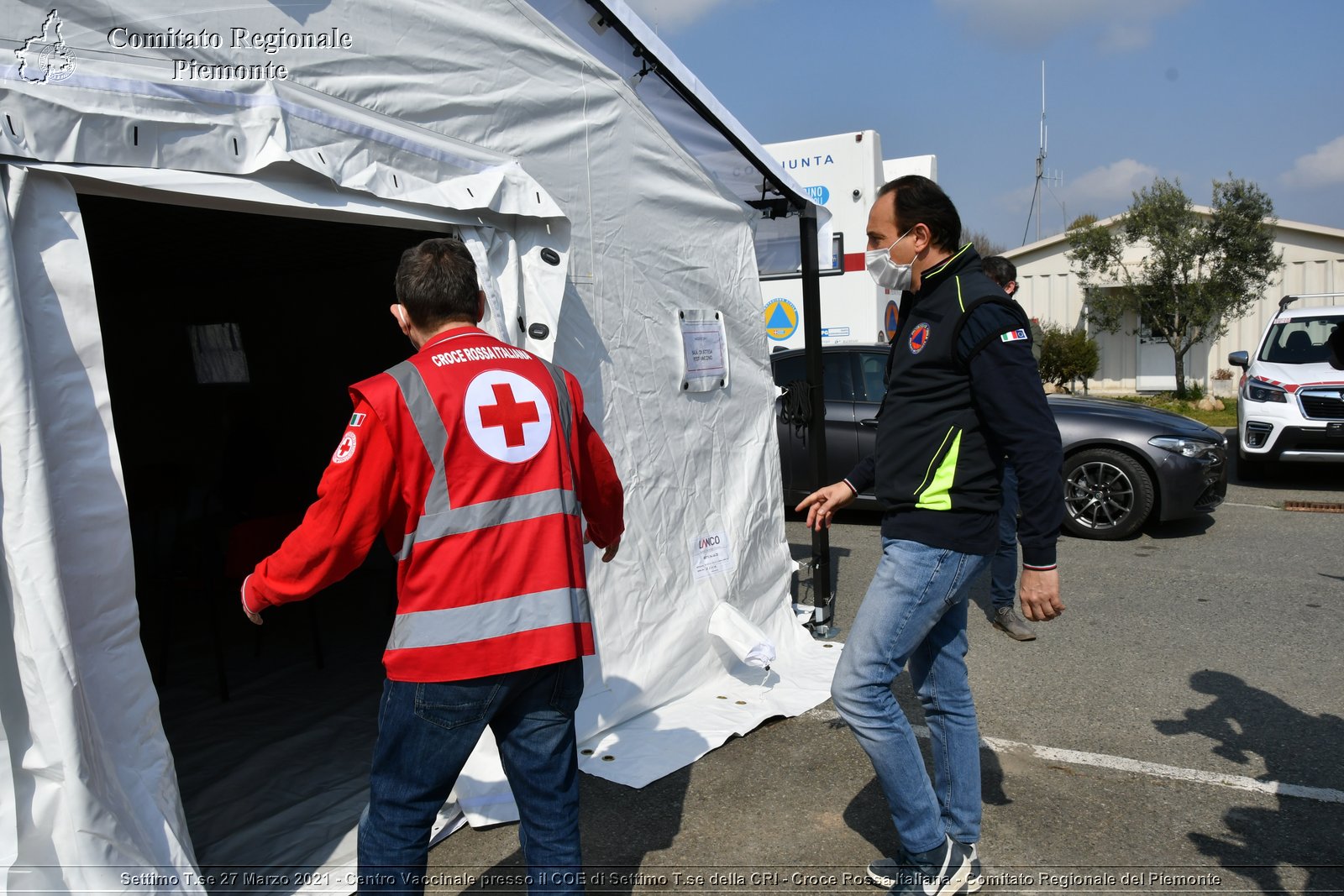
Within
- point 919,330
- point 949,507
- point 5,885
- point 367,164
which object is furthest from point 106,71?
point 949,507

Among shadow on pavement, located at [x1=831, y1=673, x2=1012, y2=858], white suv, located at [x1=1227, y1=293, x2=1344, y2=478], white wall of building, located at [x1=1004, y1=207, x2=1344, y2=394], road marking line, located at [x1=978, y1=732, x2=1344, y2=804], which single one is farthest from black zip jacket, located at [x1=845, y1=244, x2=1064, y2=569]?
white wall of building, located at [x1=1004, y1=207, x2=1344, y2=394]

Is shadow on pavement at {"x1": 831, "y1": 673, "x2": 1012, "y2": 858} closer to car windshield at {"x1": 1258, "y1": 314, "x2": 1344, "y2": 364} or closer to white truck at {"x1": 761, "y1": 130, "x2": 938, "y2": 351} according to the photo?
white truck at {"x1": 761, "y1": 130, "x2": 938, "y2": 351}

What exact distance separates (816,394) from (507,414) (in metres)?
3.30

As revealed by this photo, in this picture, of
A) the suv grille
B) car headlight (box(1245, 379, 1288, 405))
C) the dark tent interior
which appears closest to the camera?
the dark tent interior

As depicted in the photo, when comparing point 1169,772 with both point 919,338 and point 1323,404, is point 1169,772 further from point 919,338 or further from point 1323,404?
point 1323,404

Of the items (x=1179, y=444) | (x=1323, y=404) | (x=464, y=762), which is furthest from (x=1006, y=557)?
(x=1323, y=404)

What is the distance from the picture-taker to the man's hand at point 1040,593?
2.45 meters

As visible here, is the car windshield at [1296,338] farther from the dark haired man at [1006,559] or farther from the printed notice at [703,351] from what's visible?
the printed notice at [703,351]

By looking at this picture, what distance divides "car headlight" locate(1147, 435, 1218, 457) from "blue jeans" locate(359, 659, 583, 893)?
6.63 metres

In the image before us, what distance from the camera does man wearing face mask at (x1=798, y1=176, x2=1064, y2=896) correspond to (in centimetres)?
243

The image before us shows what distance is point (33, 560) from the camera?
2.11 m

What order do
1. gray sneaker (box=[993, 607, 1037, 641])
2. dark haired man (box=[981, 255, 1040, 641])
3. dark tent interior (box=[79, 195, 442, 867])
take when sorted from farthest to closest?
1. gray sneaker (box=[993, 607, 1037, 641])
2. dark haired man (box=[981, 255, 1040, 641])
3. dark tent interior (box=[79, 195, 442, 867])

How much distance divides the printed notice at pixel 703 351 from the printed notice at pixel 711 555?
724 millimetres

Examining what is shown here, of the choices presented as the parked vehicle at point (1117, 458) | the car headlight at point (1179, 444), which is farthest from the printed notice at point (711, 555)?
the car headlight at point (1179, 444)
